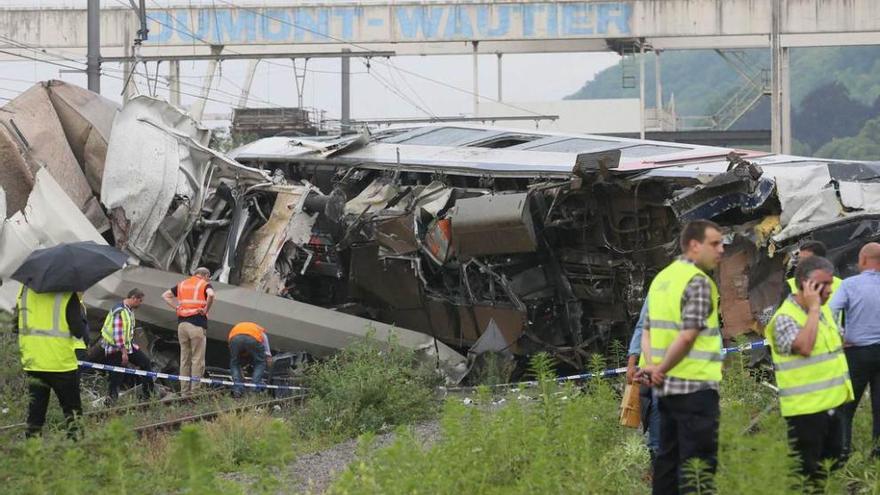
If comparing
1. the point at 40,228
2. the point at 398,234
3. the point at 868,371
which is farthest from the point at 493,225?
the point at 868,371

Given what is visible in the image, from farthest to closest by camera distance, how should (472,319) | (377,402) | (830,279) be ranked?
(472,319) → (377,402) → (830,279)

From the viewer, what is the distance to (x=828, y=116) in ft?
291

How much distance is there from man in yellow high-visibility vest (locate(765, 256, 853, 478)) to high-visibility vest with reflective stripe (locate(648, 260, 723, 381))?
0.57m

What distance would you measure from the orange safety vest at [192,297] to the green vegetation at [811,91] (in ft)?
149

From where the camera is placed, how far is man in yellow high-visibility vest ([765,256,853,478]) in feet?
22.8

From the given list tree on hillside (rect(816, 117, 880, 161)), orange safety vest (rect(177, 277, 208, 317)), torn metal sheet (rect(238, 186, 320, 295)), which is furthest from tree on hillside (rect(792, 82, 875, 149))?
orange safety vest (rect(177, 277, 208, 317))

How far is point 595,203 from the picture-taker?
15.2m

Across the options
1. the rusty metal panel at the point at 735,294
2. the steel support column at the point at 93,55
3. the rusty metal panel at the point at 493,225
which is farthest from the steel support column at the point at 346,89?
the rusty metal panel at the point at 735,294

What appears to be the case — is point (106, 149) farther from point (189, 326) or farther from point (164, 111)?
point (189, 326)

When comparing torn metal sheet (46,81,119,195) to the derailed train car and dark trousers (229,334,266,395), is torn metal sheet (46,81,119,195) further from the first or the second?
dark trousers (229,334,266,395)

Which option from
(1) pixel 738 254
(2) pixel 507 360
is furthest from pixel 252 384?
(1) pixel 738 254

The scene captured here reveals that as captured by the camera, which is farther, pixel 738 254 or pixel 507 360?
pixel 507 360

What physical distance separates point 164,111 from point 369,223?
3267mm

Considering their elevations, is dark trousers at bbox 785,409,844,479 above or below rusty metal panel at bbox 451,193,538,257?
below
